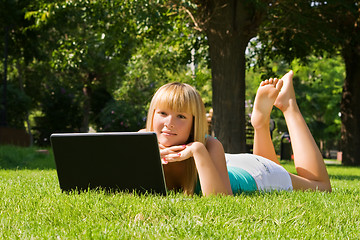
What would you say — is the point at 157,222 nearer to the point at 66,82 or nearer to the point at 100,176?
the point at 100,176

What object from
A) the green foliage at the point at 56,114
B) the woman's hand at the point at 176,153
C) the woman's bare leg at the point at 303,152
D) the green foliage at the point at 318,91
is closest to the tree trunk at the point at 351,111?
the woman's bare leg at the point at 303,152

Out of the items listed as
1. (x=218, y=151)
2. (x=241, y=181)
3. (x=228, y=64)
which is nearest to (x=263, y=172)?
(x=241, y=181)

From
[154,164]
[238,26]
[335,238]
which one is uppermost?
[238,26]

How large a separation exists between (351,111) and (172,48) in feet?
22.3

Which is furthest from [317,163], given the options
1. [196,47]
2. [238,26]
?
[196,47]

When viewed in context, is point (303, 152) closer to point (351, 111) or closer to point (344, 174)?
point (344, 174)

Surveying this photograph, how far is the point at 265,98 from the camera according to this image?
17.5ft

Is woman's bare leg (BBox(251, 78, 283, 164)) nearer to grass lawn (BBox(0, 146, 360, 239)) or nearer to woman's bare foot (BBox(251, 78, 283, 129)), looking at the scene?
woman's bare foot (BBox(251, 78, 283, 129))

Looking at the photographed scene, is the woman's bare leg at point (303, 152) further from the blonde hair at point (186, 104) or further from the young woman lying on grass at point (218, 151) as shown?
the blonde hair at point (186, 104)

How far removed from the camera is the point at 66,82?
3073 cm

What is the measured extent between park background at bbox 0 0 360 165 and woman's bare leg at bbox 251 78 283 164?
5.54 meters

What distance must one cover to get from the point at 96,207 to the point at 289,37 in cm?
1207

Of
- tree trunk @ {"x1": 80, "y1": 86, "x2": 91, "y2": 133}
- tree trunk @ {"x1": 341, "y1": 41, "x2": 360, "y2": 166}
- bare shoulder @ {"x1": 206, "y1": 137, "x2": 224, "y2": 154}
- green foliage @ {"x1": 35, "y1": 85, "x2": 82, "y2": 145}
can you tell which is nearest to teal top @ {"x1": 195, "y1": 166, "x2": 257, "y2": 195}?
bare shoulder @ {"x1": 206, "y1": 137, "x2": 224, "y2": 154}

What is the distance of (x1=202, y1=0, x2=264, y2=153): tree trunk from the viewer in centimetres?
1181
